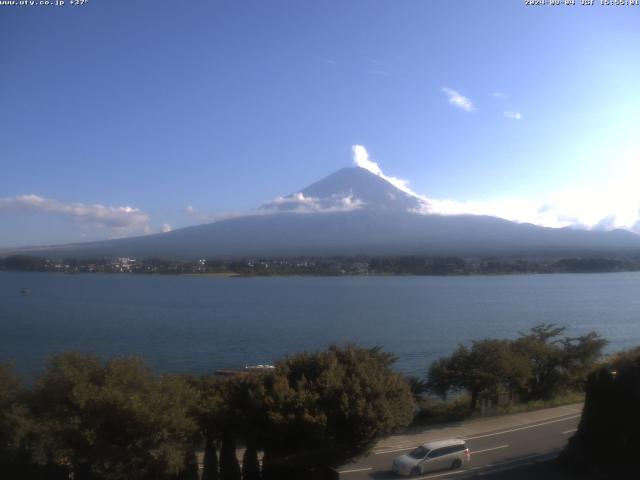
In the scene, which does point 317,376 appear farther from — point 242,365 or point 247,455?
point 242,365

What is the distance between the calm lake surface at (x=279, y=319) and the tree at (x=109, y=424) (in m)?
3.10

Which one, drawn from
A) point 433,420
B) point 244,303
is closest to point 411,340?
point 433,420

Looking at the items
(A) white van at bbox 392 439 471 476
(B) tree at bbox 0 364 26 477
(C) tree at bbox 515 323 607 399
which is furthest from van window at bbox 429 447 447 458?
(C) tree at bbox 515 323 607 399

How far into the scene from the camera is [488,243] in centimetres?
Answer: 9106

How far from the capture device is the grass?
10.3 metres

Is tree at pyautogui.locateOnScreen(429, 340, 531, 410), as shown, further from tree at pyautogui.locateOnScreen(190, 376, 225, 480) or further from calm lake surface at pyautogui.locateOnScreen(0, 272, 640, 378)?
tree at pyautogui.locateOnScreen(190, 376, 225, 480)

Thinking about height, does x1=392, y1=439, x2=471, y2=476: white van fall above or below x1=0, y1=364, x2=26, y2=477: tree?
below

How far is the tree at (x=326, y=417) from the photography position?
19.0 feet

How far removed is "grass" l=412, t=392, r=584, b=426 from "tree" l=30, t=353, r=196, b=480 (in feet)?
18.1

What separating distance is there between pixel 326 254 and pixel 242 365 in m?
64.1

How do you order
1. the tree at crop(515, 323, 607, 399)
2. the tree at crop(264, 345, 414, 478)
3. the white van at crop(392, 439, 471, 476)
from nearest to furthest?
the tree at crop(264, 345, 414, 478) < the white van at crop(392, 439, 471, 476) < the tree at crop(515, 323, 607, 399)

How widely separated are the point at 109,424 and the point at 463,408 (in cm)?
753

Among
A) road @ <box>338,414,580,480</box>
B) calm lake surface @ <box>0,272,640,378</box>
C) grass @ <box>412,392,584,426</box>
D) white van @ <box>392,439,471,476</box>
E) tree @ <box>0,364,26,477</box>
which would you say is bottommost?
calm lake surface @ <box>0,272,640,378</box>

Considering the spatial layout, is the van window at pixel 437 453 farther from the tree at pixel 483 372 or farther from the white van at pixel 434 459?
the tree at pixel 483 372
